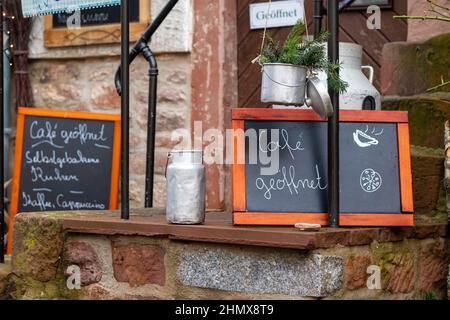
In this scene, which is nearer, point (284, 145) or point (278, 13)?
point (284, 145)

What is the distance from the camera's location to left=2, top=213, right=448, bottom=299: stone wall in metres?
2.79

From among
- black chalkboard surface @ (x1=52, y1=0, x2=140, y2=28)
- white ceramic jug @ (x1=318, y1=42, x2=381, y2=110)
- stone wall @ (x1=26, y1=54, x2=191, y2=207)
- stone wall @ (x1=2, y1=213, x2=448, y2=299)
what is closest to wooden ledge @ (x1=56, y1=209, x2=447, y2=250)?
stone wall @ (x1=2, y1=213, x2=448, y2=299)

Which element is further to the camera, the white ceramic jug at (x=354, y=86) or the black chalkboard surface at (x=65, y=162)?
the black chalkboard surface at (x=65, y=162)

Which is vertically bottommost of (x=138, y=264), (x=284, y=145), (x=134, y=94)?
(x=138, y=264)

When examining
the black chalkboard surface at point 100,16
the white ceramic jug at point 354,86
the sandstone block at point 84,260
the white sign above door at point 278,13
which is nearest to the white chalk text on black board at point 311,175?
the white ceramic jug at point 354,86

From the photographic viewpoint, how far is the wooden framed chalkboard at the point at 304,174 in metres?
2.96

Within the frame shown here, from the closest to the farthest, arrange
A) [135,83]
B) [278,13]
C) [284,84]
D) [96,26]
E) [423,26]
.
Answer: [284,84], [423,26], [278,13], [135,83], [96,26]

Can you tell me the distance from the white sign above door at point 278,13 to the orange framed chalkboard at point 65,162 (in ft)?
3.40

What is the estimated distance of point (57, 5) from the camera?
404 centimetres

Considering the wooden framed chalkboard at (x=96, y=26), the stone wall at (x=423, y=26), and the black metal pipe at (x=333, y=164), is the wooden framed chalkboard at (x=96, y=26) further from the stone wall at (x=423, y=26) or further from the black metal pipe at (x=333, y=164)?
the black metal pipe at (x=333, y=164)

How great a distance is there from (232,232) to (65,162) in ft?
9.15

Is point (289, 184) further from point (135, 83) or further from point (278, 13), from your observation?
point (135, 83)

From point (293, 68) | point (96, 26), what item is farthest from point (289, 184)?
point (96, 26)
